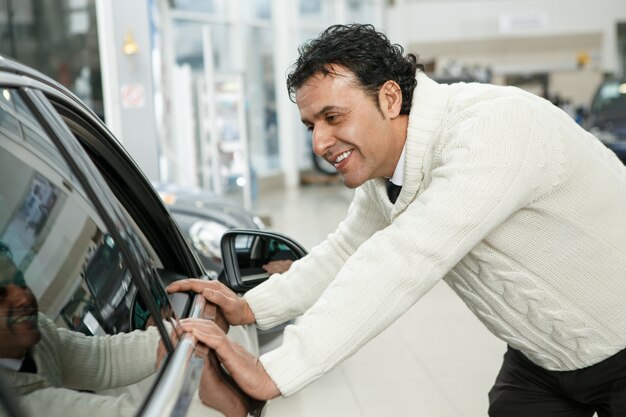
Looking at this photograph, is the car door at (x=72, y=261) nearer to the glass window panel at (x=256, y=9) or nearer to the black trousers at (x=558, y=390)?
the black trousers at (x=558, y=390)

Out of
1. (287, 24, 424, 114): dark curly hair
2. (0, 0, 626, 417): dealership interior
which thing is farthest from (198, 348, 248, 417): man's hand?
(0, 0, 626, 417): dealership interior

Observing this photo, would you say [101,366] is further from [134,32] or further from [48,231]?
[134,32]

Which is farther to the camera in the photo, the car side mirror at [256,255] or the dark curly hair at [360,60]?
the car side mirror at [256,255]

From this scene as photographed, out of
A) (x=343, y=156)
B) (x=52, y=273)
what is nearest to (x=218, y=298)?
(x=343, y=156)

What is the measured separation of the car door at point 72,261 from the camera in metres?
1.17

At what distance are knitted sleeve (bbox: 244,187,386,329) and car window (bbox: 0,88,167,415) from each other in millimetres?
541

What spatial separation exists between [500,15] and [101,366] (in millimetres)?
30641

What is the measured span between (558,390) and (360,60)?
37.0 inches

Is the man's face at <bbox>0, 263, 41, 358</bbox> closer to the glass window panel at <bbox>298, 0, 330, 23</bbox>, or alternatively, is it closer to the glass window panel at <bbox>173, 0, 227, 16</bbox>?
the glass window panel at <bbox>173, 0, 227, 16</bbox>

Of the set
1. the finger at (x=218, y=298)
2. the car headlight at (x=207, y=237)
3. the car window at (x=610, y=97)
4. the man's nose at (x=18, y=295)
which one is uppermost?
the man's nose at (x=18, y=295)

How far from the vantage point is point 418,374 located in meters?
5.07

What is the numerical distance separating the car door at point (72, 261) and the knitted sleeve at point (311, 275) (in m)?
0.39

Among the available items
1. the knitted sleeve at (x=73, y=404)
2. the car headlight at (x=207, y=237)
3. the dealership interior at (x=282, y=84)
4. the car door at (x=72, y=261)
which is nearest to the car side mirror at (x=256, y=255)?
the car door at (x=72, y=261)

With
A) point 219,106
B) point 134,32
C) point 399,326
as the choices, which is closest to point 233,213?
point 399,326
